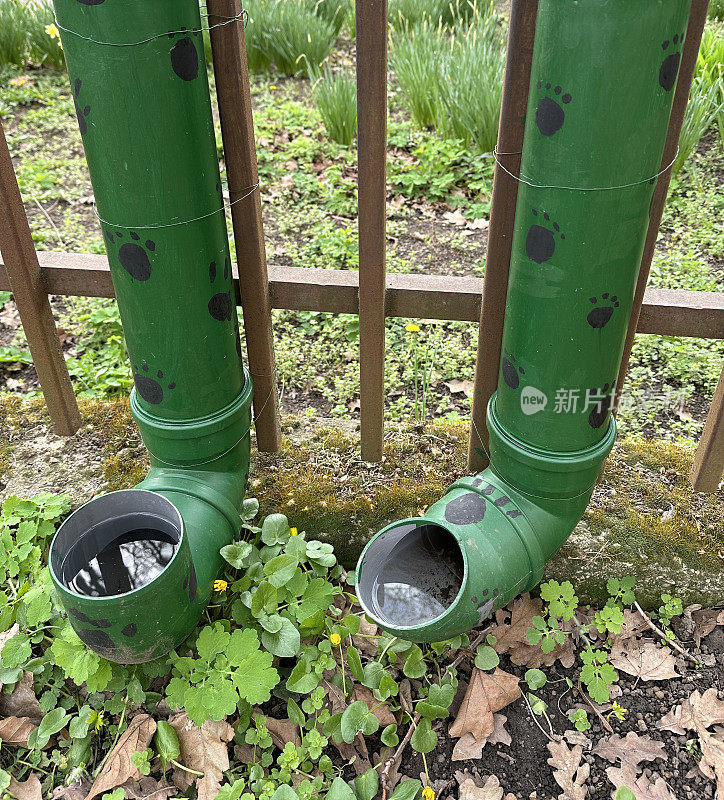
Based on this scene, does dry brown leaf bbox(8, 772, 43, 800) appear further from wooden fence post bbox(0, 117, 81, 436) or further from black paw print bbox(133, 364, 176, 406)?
wooden fence post bbox(0, 117, 81, 436)

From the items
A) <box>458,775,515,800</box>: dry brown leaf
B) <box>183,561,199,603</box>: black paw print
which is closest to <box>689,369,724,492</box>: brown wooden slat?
<box>458,775,515,800</box>: dry brown leaf

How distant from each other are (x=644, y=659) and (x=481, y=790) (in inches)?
20.1

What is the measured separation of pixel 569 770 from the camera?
155cm

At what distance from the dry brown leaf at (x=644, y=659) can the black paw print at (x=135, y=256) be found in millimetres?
1386

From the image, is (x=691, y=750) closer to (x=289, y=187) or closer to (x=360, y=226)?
(x=360, y=226)

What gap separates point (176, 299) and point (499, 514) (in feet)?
2.74

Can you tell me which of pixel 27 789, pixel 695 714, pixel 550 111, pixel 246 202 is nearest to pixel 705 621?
pixel 695 714

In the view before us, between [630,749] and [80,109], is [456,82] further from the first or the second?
[630,749]

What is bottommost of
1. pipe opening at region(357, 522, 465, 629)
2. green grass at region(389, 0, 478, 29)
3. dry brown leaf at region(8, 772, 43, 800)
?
dry brown leaf at region(8, 772, 43, 800)

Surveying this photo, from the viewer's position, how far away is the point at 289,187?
11.8 feet

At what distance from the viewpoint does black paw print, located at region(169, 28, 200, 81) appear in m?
1.33

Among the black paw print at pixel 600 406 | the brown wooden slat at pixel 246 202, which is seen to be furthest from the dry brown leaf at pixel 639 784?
the brown wooden slat at pixel 246 202

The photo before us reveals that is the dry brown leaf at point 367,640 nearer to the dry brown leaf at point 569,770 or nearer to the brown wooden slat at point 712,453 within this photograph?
the dry brown leaf at point 569,770

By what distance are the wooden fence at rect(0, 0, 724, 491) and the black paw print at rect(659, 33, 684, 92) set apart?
0.24 metres
